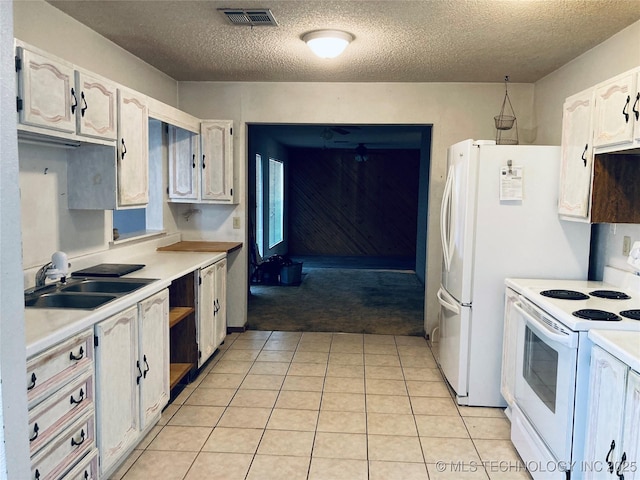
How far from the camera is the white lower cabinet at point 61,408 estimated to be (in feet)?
5.61

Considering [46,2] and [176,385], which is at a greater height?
[46,2]

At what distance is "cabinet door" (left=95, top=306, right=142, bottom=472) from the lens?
214 centimetres

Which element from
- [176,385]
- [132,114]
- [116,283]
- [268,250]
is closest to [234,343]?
[176,385]

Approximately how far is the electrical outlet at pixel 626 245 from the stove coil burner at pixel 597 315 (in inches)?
36.2

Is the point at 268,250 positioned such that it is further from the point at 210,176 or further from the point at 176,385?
the point at 176,385

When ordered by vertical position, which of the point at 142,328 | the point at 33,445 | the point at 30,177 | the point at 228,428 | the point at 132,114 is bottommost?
the point at 228,428

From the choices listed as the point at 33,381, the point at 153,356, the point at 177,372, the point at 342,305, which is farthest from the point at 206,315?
the point at 342,305

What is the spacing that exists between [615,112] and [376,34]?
1514mm

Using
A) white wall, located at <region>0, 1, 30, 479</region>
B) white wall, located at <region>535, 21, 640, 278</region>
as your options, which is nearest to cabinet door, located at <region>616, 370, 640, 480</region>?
white wall, located at <region>535, 21, 640, 278</region>

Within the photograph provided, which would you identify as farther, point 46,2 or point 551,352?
point 46,2

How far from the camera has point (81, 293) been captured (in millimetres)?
2438

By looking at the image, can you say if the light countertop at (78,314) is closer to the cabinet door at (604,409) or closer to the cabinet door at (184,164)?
the cabinet door at (184,164)

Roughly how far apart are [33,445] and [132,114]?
2.03 meters

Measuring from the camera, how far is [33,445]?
170 centimetres
